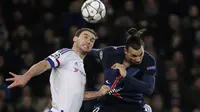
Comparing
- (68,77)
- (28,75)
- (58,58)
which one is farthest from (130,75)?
(28,75)

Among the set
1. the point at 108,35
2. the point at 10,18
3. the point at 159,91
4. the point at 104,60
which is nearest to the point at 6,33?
the point at 10,18

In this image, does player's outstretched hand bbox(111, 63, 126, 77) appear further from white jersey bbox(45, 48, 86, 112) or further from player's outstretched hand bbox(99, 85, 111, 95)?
white jersey bbox(45, 48, 86, 112)

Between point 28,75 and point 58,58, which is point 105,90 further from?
point 28,75

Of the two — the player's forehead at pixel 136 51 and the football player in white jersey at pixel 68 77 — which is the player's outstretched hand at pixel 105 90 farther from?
the player's forehead at pixel 136 51

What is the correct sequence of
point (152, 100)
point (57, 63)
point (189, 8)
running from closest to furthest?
point (57, 63), point (152, 100), point (189, 8)

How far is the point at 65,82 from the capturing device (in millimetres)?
7996

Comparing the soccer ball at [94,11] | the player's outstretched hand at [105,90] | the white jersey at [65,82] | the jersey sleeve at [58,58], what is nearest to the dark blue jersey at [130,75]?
the player's outstretched hand at [105,90]

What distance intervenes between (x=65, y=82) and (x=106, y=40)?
6.16 metres

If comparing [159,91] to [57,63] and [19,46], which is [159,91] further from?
[57,63]

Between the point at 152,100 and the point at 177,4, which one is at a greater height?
the point at 177,4

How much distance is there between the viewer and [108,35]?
14164 millimetres

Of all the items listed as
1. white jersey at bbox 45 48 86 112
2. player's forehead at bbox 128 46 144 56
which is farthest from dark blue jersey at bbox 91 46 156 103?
white jersey at bbox 45 48 86 112

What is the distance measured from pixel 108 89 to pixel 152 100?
A: 197 inches

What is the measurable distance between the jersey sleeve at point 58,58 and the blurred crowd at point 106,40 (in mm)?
4285
